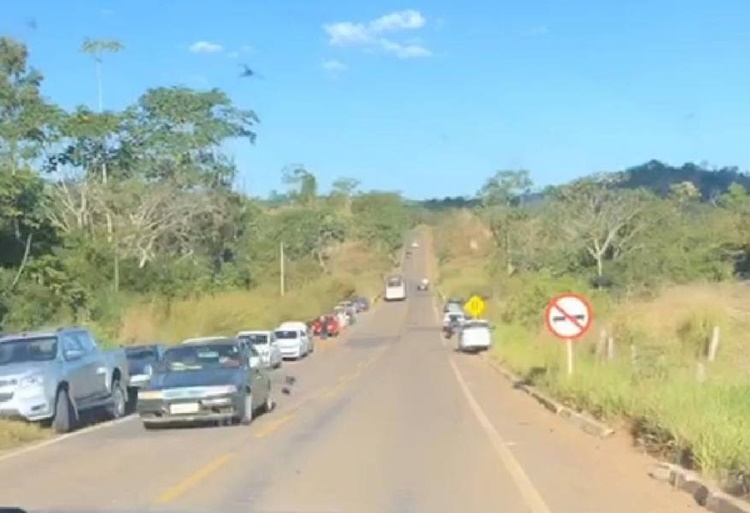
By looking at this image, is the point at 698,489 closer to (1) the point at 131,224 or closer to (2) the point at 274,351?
(2) the point at 274,351

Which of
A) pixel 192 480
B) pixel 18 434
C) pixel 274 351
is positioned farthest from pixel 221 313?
pixel 192 480

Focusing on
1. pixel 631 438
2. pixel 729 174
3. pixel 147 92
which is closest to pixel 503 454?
pixel 631 438

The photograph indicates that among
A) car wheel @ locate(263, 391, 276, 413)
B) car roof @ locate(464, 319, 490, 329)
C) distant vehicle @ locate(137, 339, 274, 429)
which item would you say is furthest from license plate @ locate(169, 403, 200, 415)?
car roof @ locate(464, 319, 490, 329)

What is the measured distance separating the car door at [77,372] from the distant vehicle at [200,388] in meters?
1.31

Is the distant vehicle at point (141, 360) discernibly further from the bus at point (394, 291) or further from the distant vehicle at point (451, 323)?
the bus at point (394, 291)

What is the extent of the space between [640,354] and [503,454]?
9615 mm

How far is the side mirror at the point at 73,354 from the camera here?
22.8 metres

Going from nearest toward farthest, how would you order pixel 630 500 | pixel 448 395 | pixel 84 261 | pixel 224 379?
pixel 630 500, pixel 224 379, pixel 448 395, pixel 84 261

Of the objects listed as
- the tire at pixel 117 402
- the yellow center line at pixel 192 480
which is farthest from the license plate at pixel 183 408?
the yellow center line at pixel 192 480

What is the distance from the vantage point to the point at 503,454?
651 inches

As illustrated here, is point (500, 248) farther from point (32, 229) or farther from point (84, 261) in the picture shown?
point (32, 229)

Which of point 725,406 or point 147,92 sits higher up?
point 147,92

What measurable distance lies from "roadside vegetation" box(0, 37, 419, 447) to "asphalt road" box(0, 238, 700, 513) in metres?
20.4

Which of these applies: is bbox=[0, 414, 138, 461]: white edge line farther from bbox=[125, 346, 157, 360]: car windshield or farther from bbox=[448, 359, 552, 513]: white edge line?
bbox=[448, 359, 552, 513]: white edge line
